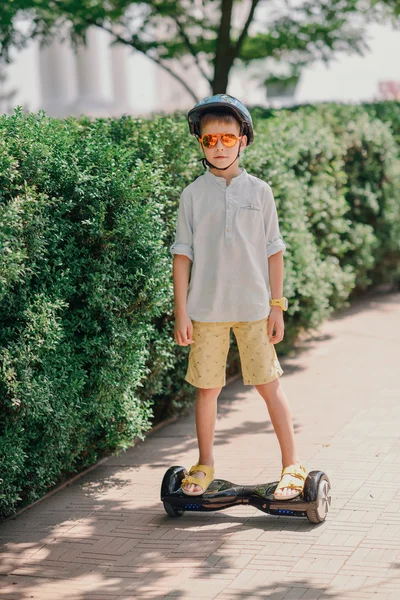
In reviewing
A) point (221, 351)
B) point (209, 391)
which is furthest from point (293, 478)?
point (221, 351)

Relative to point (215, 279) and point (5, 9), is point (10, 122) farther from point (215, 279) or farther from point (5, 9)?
point (5, 9)

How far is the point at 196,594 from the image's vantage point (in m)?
3.82

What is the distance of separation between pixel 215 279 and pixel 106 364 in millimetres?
890

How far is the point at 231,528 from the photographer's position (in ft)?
14.8

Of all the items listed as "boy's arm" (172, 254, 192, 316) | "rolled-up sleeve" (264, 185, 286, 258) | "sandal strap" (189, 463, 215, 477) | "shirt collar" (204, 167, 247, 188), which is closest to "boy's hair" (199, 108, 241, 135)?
"shirt collar" (204, 167, 247, 188)

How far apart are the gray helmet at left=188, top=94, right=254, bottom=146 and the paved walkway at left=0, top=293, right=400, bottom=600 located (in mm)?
1949

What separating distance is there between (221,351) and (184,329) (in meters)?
0.26

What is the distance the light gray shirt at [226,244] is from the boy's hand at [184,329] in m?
0.07

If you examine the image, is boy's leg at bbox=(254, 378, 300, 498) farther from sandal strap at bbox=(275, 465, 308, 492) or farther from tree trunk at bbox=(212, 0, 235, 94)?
tree trunk at bbox=(212, 0, 235, 94)

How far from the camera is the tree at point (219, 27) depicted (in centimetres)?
1172

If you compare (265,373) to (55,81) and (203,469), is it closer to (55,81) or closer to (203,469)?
(203,469)

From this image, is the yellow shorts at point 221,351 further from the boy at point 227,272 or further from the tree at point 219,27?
the tree at point 219,27

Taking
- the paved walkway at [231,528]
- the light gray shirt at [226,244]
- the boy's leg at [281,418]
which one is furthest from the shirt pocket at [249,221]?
the paved walkway at [231,528]

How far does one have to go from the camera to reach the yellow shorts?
15.2 feet
